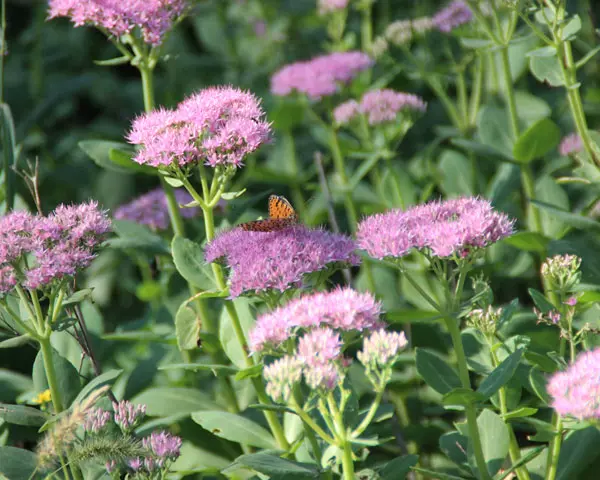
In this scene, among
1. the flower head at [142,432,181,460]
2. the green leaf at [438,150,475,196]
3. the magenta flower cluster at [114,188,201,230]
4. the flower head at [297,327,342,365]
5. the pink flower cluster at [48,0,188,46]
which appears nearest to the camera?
the flower head at [297,327,342,365]

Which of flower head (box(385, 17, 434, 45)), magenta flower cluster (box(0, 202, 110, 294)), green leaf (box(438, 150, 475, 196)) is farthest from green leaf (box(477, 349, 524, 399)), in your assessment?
flower head (box(385, 17, 434, 45))

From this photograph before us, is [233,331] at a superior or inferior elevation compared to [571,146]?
inferior

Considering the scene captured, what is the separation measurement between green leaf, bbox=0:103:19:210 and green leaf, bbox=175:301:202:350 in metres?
0.68

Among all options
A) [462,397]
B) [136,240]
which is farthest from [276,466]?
[136,240]

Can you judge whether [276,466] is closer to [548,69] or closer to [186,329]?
[186,329]

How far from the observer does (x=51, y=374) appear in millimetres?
2355

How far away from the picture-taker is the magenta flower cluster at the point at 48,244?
7.19 ft

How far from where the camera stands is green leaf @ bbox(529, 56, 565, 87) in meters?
2.97

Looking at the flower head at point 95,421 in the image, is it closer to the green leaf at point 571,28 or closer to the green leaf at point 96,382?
the green leaf at point 96,382

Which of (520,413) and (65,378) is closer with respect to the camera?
(520,413)

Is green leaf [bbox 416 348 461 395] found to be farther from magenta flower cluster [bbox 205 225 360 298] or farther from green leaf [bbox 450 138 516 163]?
green leaf [bbox 450 138 516 163]

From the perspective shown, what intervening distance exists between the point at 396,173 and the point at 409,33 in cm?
68

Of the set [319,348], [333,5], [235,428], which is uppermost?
[333,5]

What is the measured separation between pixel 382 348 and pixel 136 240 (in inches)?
50.9
